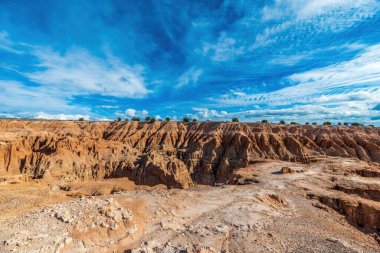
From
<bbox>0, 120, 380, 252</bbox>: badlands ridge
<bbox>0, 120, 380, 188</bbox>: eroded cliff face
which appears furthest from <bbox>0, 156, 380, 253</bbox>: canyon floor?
<bbox>0, 120, 380, 188</bbox>: eroded cliff face

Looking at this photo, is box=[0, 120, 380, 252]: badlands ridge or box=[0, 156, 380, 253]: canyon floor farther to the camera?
box=[0, 120, 380, 252]: badlands ridge

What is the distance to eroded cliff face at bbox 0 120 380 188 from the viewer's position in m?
36.4

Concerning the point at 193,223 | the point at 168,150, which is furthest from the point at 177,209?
the point at 168,150

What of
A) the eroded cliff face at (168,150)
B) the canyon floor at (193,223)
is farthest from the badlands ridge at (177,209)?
the eroded cliff face at (168,150)

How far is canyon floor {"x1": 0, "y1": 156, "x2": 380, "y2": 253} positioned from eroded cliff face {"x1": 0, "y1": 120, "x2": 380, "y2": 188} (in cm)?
2049

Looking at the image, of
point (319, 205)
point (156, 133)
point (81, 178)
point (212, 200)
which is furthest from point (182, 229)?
point (156, 133)

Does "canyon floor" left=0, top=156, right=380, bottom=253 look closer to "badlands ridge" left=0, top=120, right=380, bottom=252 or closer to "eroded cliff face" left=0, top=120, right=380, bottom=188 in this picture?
"badlands ridge" left=0, top=120, right=380, bottom=252

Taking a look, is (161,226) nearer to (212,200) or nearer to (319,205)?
(212,200)

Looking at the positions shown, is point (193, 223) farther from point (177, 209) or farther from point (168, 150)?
point (168, 150)

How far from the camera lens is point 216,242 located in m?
10.6

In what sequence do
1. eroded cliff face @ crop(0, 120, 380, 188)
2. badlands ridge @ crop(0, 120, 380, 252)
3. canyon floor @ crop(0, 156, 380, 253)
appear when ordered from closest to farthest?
1. canyon floor @ crop(0, 156, 380, 253)
2. badlands ridge @ crop(0, 120, 380, 252)
3. eroded cliff face @ crop(0, 120, 380, 188)

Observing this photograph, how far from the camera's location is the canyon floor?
9.88 m

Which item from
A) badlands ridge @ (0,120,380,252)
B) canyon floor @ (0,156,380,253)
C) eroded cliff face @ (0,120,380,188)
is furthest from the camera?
eroded cliff face @ (0,120,380,188)

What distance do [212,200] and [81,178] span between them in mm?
28410
